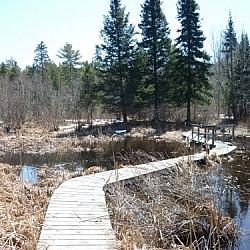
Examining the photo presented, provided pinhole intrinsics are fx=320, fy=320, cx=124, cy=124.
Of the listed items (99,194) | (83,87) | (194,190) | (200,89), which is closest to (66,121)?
(83,87)

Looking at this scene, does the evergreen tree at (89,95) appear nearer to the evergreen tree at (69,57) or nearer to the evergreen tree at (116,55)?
the evergreen tree at (116,55)

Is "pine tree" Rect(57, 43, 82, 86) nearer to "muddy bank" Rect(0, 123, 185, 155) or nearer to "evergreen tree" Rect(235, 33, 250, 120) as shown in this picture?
"muddy bank" Rect(0, 123, 185, 155)

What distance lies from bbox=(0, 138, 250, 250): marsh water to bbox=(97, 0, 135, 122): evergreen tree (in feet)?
17.5

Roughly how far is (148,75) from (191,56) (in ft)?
10.6

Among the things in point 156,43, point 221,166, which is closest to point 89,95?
point 156,43

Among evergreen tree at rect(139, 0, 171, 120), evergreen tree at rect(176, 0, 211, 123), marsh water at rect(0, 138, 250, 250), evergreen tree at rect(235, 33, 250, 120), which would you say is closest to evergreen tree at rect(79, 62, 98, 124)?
evergreen tree at rect(139, 0, 171, 120)

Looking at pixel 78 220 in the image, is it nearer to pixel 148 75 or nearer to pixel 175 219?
pixel 175 219

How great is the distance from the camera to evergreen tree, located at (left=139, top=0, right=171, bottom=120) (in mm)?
21828

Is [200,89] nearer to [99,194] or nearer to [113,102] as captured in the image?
[113,102]

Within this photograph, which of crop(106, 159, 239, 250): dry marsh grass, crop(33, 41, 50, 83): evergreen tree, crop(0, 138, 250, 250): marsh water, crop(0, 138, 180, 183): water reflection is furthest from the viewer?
crop(33, 41, 50, 83): evergreen tree

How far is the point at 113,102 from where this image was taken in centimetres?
2231

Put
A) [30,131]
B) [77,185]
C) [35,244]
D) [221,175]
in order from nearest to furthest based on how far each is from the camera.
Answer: [35,244] < [77,185] < [221,175] < [30,131]

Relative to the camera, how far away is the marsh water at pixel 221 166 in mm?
5975

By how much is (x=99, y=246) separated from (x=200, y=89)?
18.6m
